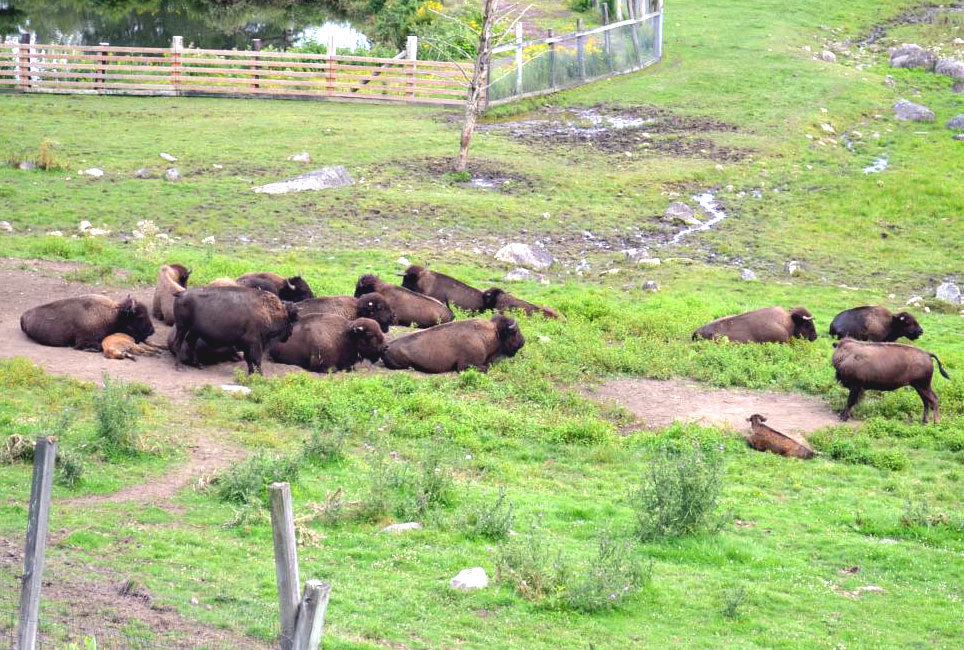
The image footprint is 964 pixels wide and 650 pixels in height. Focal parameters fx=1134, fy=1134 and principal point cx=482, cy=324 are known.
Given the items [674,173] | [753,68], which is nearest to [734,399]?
[674,173]

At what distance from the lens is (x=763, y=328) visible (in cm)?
1719

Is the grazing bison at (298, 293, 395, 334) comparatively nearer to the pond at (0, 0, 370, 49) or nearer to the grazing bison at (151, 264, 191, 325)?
the grazing bison at (151, 264, 191, 325)

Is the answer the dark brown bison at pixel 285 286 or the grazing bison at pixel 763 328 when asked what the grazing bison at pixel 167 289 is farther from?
the grazing bison at pixel 763 328

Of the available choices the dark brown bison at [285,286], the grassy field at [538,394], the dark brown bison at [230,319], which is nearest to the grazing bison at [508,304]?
the grassy field at [538,394]

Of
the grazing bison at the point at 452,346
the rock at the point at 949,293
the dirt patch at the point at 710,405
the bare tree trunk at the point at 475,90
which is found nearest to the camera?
the dirt patch at the point at 710,405

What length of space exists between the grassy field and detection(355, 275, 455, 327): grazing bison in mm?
1778

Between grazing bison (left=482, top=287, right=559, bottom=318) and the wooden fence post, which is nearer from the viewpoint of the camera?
the wooden fence post

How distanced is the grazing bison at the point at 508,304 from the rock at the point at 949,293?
25.3 ft

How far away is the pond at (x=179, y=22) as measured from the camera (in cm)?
4625

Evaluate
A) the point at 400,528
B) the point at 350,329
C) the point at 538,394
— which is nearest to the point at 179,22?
the point at 350,329

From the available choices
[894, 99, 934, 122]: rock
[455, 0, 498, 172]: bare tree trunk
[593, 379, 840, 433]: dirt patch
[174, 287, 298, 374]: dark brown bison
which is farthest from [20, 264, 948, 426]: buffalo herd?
[894, 99, 934, 122]: rock

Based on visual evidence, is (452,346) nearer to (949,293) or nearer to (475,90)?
(949,293)

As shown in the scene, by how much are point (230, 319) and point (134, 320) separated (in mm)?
1734

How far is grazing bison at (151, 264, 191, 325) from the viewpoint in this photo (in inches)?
627
